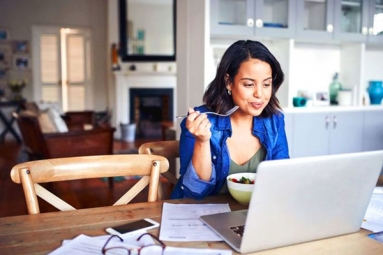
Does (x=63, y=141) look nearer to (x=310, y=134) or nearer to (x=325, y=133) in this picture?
(x=310, y=134)

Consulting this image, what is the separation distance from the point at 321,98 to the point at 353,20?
2.60 feet

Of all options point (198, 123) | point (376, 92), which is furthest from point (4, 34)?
point (198, 123)

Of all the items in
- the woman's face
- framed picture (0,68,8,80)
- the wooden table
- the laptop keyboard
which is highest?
framed picture (0,68,8,80)

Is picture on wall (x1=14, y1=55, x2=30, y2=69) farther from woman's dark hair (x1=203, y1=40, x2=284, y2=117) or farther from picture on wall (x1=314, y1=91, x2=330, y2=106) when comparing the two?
woman's dark hair (x1=203, y1=40, x2=284, y2=117)

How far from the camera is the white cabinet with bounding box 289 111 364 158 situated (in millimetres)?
3482

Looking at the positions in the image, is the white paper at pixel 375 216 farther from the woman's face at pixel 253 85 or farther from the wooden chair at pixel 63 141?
the wooden chair at pixel 63 141

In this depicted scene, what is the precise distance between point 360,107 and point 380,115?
0.84 feet

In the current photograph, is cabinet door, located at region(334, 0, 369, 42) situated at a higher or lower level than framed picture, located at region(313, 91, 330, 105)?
higher

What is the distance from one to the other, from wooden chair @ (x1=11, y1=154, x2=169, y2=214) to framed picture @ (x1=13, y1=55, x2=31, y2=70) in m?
6.56

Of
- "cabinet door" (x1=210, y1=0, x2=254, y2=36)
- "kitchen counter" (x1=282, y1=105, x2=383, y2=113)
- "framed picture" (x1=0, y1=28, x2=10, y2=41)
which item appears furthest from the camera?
"framed picture" (x1=0, y1=28, x2=10, y2=41)

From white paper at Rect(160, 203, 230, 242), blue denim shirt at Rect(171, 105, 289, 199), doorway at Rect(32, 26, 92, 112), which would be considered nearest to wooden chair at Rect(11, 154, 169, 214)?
blue denim shirt at Rect(171, 105, 289, 199)

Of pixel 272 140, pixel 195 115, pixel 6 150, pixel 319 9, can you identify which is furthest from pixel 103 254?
pixel 6 150

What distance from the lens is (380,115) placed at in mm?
3846

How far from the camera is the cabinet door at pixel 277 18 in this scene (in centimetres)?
337
